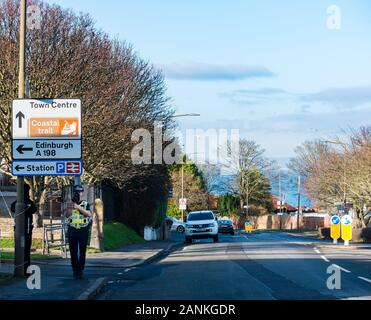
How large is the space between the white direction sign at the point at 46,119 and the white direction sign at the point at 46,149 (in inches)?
4.3

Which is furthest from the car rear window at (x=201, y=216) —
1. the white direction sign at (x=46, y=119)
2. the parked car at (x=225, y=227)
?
the white direction sign at (x=46, y=119)

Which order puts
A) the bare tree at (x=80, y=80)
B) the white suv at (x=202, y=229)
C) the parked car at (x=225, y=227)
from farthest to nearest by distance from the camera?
the parked car at (x=225, y=227) → the white suv at (x=202, y=229) → the bare tree at (x=80, y=80)

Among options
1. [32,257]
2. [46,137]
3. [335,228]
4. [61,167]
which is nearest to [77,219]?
[61,167]

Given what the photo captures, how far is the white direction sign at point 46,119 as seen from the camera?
1581cm

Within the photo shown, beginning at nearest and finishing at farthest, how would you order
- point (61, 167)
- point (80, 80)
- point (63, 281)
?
point (63, 281) < point (61, 167) < point (80, 80)

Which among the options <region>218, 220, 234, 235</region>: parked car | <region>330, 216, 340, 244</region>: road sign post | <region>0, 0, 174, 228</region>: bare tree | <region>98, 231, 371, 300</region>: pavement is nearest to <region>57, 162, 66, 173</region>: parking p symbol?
<region>98, 231, 371, 300</region>: pavement

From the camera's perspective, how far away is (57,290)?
13.8 meters

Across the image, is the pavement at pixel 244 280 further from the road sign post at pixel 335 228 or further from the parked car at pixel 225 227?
the parked car at pixel 225 227

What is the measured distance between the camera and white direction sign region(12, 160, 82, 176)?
623 inches

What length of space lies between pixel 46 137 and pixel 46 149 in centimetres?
26

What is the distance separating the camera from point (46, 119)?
1594cm

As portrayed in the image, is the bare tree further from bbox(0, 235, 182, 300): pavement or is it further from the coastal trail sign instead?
the coastal trail sign

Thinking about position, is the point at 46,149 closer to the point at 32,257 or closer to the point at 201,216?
the point at 32,257
